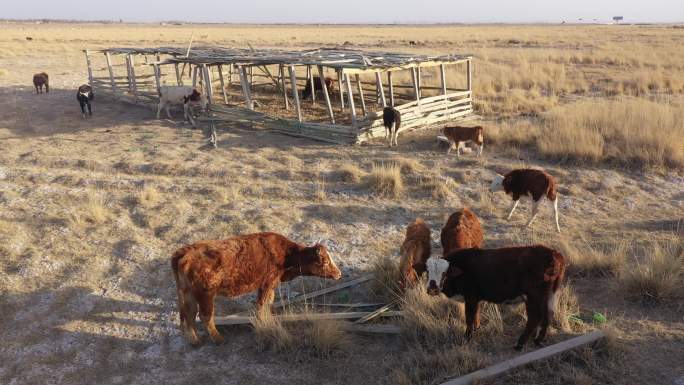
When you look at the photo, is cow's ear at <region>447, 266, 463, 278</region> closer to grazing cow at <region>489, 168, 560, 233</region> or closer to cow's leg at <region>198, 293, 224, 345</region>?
cow's leg at <region>198, 293, 224, 345</region>

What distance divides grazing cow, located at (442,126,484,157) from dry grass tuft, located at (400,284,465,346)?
6854mm

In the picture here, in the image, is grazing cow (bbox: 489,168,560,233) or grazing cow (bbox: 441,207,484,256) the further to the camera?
grazing cow (bbox: 489,168,560,233)

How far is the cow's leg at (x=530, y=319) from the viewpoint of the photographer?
15.9 feet

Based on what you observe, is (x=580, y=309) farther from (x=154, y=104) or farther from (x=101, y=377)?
(x=154, y=104)

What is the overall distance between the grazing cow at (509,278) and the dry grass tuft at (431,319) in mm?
374

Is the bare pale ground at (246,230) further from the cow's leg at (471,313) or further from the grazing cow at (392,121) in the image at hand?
the grazing cow at (392,121)

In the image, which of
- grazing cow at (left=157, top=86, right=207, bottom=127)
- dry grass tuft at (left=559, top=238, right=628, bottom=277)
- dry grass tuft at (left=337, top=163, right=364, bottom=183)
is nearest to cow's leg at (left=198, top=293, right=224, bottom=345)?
dry grass tuft at (left=559, top=238, right=628, bottom=277)

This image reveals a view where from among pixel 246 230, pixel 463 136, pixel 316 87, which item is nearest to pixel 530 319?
pixel 246 230

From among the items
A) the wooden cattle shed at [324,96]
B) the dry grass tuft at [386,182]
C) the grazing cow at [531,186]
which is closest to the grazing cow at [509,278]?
the grazing cow at [531,186]

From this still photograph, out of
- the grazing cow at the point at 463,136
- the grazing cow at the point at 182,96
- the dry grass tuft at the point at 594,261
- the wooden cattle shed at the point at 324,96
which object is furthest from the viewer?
the grazing cow at the point at 182,96

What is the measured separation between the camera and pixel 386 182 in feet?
33.0

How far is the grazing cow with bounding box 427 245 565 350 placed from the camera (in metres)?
4.77

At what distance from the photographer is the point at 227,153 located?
504 inches

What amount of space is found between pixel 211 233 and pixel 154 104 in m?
12.2
